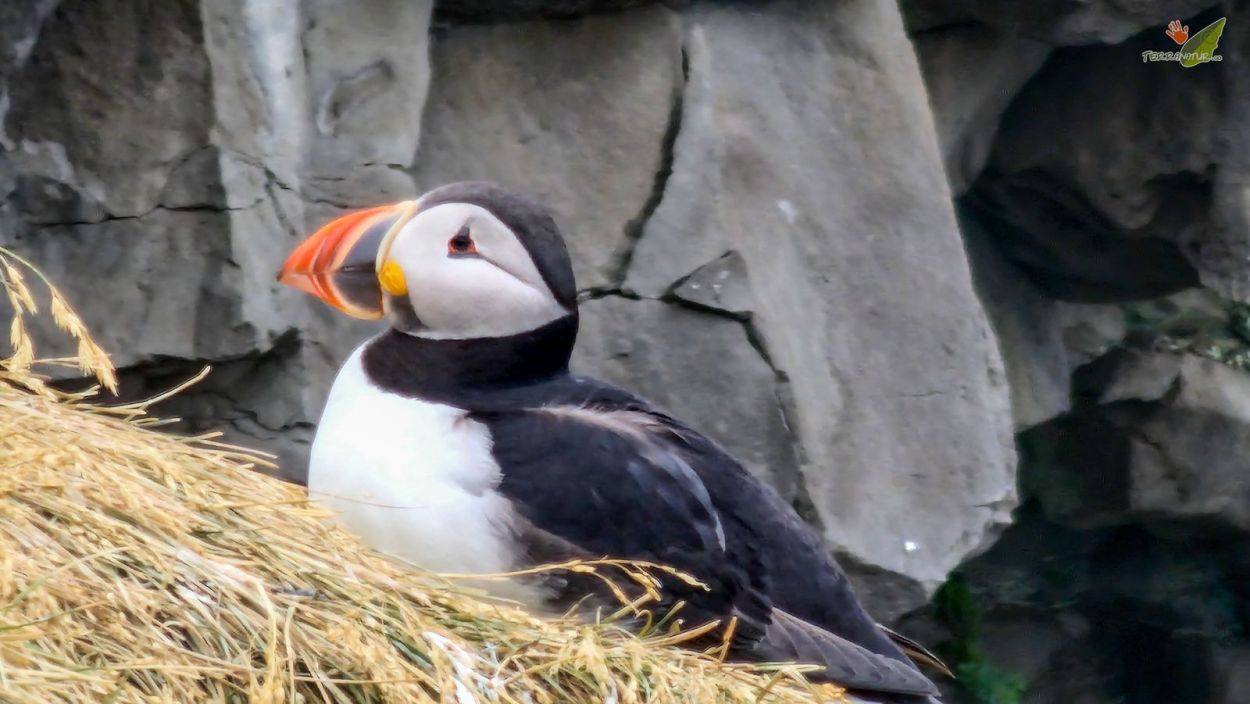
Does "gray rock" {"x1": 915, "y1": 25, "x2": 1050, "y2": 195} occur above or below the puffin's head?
above

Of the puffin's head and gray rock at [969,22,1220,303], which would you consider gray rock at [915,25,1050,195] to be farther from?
the puffin's head

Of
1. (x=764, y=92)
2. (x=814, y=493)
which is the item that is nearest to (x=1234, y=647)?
(x=814, y=493)

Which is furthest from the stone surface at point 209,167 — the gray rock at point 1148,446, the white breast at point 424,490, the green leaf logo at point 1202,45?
the gray rock at point 1148,446

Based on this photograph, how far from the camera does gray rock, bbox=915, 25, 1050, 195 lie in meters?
4.51

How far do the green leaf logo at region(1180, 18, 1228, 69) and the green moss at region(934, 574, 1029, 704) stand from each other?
181 cm

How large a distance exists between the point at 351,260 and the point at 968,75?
9.57 ft

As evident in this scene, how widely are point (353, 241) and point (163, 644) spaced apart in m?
0.87

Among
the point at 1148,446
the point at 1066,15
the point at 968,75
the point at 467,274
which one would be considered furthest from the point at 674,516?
the point at 1148,446

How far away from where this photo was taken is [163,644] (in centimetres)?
144

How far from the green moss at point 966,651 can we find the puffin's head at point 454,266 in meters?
2.90

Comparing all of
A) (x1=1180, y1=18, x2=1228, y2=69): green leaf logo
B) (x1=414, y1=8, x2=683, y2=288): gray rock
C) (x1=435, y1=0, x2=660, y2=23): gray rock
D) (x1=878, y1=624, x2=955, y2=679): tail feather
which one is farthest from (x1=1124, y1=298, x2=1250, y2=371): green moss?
(x1=878, y1=624, x2=955, y2=679): tail feather

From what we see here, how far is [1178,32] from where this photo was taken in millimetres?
4555

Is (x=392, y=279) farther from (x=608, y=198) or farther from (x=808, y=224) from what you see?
(x=808, y=224)

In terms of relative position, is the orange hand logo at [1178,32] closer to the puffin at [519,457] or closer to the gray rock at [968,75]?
the gray rock at [968,75]
